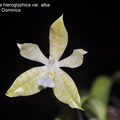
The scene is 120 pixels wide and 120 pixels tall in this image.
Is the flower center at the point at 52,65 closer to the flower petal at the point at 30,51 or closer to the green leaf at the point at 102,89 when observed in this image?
the flower petal at the point at 30,51

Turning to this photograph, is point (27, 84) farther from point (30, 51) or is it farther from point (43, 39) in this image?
point (43, 39)

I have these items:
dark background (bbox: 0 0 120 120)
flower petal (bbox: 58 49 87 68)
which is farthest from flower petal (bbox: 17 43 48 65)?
dark background (bbox: 0 0 120 120)

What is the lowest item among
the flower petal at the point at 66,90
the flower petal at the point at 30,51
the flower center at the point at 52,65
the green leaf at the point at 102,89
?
the green leaf at the point at 102,89

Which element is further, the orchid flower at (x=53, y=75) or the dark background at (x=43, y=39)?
the dark background at (x=43, y=39)

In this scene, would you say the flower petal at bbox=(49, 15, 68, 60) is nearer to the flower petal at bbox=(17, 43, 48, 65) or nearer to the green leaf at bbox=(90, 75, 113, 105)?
the flower petal at bbox=(17, 43, 48, 65)

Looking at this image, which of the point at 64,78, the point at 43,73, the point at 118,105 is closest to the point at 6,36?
the point at 43,73

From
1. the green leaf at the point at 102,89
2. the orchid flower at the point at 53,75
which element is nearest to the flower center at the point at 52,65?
the orchid flower at the point at 53,75

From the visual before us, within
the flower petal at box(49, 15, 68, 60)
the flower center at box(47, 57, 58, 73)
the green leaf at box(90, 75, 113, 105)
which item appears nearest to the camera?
the flower petal at box(49, 15, 68, 60)

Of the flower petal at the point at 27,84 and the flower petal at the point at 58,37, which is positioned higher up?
the flower petal at the point at 58,37
